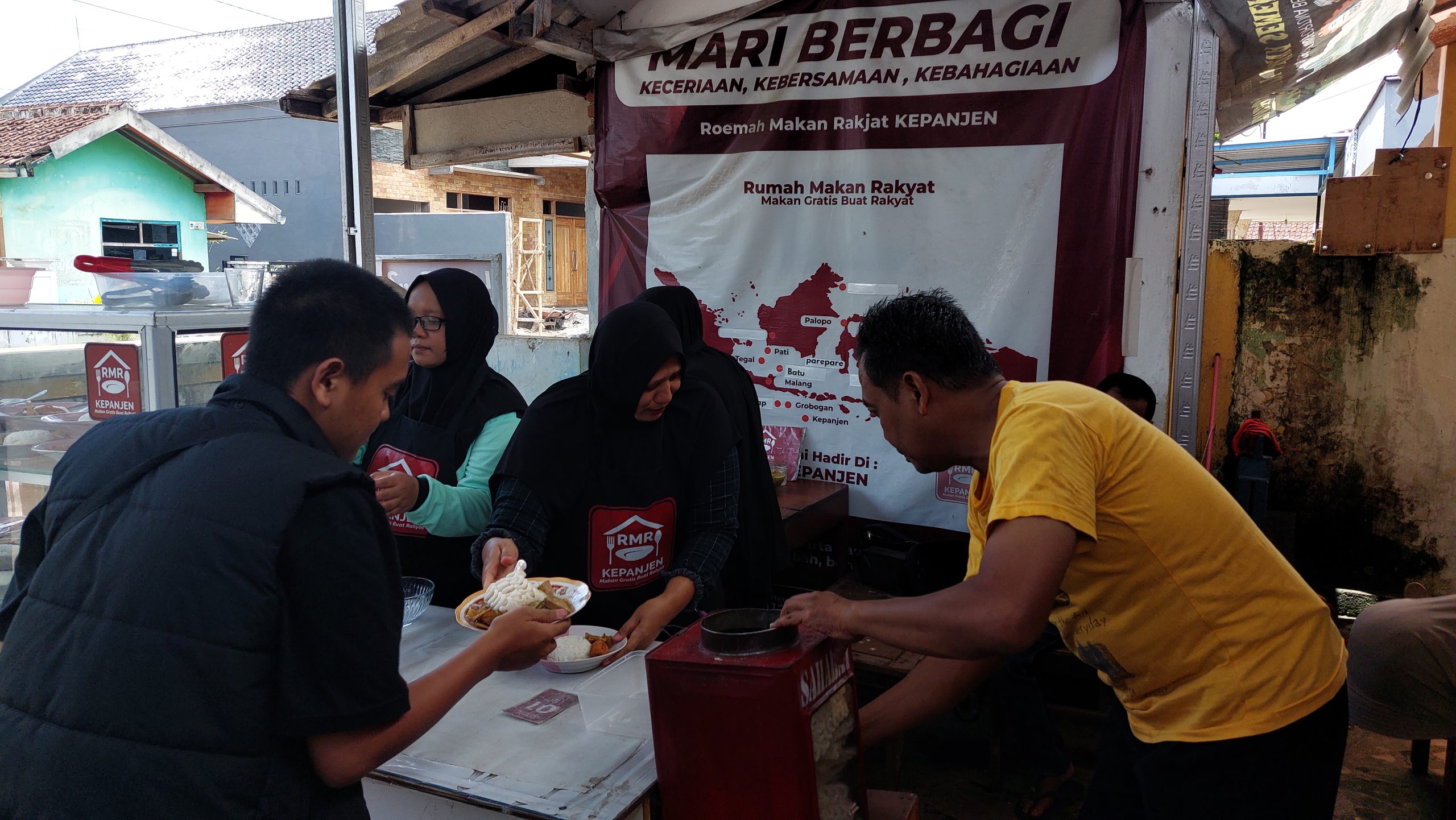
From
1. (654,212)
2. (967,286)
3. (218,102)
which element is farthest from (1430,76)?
(218,102)

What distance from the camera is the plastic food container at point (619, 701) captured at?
69.3 inches

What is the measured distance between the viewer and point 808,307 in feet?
13.8

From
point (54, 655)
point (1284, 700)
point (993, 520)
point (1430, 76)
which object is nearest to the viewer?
point (54, 655)

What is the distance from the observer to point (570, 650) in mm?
1975

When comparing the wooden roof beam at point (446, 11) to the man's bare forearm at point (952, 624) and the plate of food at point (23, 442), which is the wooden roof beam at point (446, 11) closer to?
the plate of food at point (23, 442)

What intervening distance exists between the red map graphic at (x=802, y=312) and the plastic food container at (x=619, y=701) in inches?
94.5

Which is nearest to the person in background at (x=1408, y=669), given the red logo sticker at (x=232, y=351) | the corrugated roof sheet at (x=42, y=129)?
the red logo sticker at (x=232, y=351)

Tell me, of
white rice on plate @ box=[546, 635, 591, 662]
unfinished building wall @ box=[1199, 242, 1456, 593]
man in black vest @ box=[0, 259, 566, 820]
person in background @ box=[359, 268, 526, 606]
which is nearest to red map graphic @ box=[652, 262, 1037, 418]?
unfinished building wall @ box=[1199, 242, 1456, 593]

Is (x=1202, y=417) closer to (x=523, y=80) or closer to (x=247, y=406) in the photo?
(x=523, y=80)

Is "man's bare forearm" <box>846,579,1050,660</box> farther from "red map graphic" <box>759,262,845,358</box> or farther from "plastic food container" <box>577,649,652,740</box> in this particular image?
"red map graphic" <box>759,262,845,358</box>

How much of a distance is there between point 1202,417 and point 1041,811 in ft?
7.59

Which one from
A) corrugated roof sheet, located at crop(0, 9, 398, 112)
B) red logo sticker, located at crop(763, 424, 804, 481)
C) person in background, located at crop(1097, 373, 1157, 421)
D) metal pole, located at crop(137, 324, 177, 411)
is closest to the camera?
metal pole, located at crop(137, 324, 177, 411)

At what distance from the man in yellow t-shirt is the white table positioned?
397mm

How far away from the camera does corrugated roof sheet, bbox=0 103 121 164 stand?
474 inches
